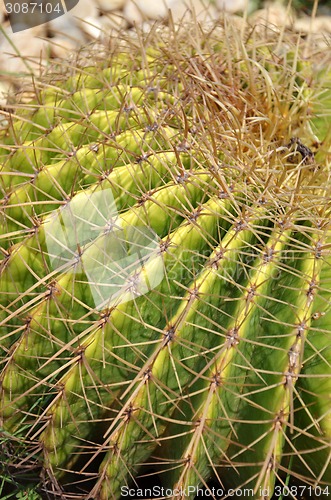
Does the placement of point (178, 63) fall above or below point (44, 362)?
above

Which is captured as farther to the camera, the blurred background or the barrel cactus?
the blurred background

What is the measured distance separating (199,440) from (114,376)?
0.20 metres

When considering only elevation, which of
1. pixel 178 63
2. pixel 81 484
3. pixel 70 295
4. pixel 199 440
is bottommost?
pixel 81 484

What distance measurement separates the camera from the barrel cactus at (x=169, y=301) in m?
1.16

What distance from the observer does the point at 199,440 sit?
119 cm

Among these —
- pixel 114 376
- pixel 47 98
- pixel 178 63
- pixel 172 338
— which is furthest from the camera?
pixel 47 98

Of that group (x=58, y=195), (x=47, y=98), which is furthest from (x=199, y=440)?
(x=47, y=98)

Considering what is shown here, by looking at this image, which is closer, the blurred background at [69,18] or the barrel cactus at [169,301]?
the barrel cactus at [169,301]

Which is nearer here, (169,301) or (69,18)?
(169,301)

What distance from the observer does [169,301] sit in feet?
3.98

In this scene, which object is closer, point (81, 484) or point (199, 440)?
point (199, 440)

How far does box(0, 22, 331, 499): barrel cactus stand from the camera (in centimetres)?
116

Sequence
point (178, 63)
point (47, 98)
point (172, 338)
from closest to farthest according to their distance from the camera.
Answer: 1. point (172, 338)
2. point (178, 63)
3. point (47, 98)

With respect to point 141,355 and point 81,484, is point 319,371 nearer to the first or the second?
point 141,355
